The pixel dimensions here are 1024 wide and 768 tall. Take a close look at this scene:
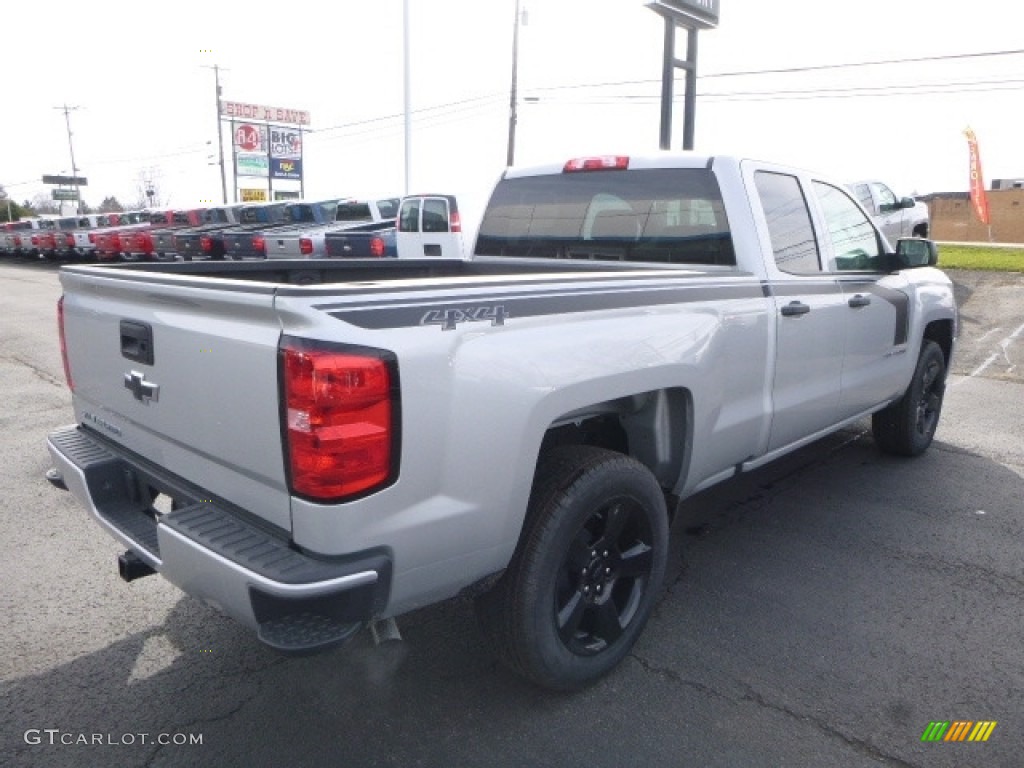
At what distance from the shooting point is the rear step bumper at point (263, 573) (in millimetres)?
2037

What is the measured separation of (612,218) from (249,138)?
49.9 metres

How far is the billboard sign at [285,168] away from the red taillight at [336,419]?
163ft

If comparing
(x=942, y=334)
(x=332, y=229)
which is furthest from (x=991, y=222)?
(x=942, y=334)

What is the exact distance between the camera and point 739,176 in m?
3.62

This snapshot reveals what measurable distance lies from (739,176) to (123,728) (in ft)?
10.9

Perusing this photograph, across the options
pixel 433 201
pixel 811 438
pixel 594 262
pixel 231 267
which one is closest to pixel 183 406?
pixel 231 267

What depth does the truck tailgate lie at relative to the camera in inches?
84.9

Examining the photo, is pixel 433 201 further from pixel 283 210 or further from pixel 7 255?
pixel 7 255

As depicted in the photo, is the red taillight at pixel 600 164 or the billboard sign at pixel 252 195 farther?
the billboard sign at pixel 252 195

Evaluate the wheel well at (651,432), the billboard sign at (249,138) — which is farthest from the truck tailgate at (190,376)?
the billboard sign at (249,138)

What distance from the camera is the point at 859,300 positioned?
4.29m

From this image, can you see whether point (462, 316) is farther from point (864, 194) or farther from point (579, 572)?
point (864, 194)

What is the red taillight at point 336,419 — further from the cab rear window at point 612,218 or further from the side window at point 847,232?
the side window at point 847,232

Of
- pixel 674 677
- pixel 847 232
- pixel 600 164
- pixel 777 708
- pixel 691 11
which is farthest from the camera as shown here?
pixel 691 11
